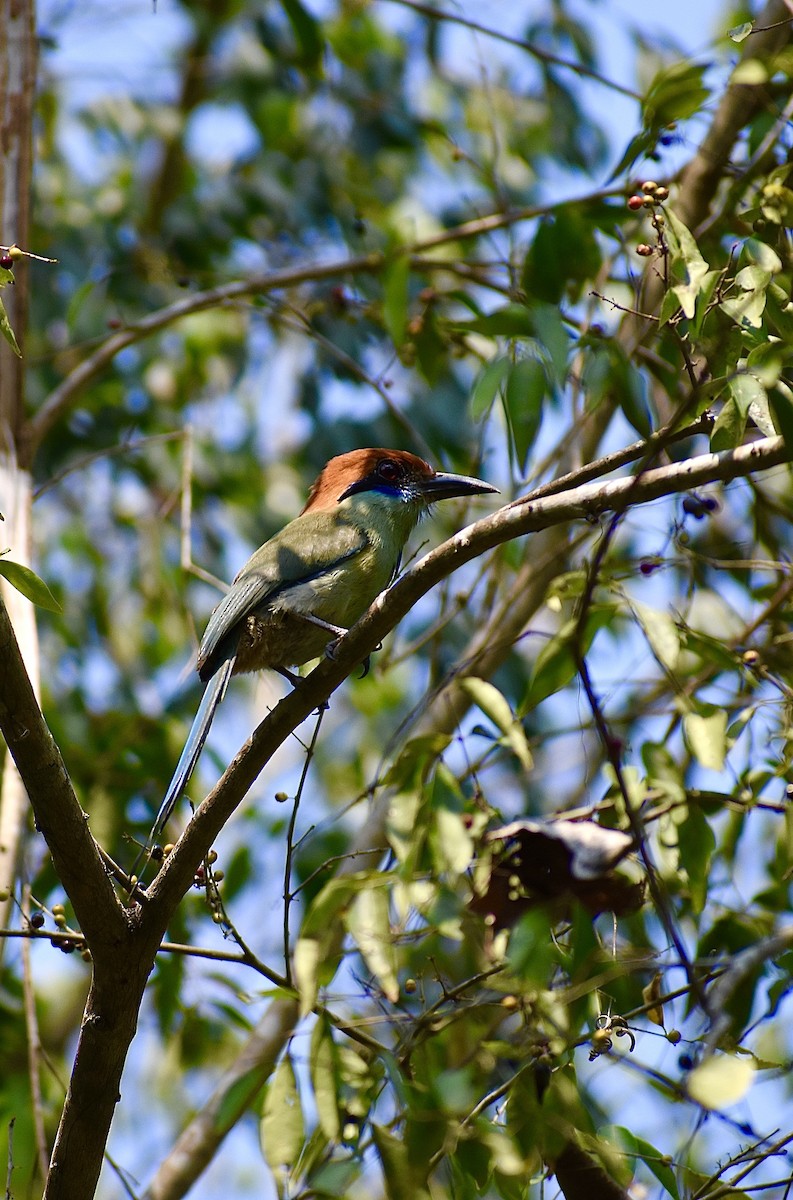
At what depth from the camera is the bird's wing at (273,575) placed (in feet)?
12.4

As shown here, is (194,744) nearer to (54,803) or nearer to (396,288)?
(54,803)

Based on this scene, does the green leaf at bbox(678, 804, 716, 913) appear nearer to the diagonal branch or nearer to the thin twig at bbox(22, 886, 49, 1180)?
the diagonal branch

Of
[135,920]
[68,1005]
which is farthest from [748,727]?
[68,1005]

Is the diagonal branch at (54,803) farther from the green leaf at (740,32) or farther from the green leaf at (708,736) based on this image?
the green leaf at (740,32)

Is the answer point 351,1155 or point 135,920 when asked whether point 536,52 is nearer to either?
point 135,920

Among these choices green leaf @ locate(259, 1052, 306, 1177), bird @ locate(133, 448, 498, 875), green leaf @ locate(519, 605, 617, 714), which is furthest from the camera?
bird @ locate(133, 448, 498, 875)

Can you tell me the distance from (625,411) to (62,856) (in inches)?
51.4

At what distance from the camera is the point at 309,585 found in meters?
3.78

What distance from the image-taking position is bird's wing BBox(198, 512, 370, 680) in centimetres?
377

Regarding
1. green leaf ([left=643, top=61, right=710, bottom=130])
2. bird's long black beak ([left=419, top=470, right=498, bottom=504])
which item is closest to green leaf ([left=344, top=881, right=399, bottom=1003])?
green leaf ([left=643, top=61, right=710, bottom=130])

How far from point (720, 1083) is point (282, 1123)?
0.73 metres

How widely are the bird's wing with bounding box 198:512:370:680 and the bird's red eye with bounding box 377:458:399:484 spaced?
1.33 feet

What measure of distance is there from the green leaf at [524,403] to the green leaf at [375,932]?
105 cm

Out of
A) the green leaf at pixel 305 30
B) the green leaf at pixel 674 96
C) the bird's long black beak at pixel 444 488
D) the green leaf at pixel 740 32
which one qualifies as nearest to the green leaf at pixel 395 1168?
the green leaf at pixel 740 32
